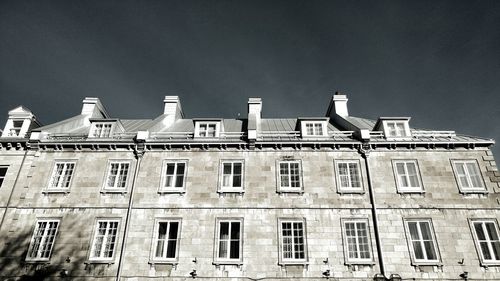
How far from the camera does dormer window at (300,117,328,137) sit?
25.4 m

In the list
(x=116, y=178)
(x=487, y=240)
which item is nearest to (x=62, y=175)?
(x=116, y=178)

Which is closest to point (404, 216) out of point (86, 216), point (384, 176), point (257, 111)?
point (384, 176)

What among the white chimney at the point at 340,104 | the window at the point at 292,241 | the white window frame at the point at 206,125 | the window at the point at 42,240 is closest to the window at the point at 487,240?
the window at the point at 292,241

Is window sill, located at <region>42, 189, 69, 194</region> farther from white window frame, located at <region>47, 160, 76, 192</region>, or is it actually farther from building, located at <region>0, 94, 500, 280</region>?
building, located at <region>0, 94, 500, 280</region>

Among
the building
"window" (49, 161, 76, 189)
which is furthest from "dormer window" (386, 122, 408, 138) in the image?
"window" (49, 161, 76, 189)

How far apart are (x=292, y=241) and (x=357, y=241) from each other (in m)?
3.94

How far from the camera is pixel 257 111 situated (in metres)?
30.9

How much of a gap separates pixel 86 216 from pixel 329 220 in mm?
15418

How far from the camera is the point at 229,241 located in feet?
69.6

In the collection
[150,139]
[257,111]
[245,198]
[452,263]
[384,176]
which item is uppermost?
[257,111]

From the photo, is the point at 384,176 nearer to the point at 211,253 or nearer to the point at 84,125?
the point at 211,253

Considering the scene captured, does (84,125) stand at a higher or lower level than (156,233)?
higher

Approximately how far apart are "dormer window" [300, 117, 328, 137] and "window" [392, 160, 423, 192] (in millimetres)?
5338

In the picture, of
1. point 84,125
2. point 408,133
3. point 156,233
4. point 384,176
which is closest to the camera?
point 156,233
